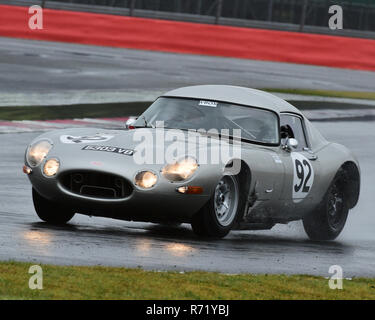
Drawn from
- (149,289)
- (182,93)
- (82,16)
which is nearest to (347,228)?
(182,93)

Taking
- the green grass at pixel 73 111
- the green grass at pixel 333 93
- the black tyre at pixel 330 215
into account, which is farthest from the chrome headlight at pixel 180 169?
the green grass at pixel 333 93

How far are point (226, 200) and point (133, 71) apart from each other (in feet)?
60.3

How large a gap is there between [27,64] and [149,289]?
2088cm

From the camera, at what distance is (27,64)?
90.6 feet

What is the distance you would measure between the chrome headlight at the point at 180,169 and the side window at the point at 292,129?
65.4 inches

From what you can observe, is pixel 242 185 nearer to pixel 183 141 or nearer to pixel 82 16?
pixel 183 141

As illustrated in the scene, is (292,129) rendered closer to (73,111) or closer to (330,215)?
(330,215)

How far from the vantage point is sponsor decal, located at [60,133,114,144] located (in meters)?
10.0

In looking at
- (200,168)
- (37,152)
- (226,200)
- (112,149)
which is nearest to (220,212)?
(226,200)

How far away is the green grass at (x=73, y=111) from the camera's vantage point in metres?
19.8

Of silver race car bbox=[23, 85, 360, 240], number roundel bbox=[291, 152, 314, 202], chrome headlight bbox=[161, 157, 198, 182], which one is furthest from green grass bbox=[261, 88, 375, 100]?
→ chrome headlight bbox=[161, 157, 198, 182]

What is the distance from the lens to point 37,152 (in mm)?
9984

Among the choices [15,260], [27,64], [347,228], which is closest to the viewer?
[15,260]

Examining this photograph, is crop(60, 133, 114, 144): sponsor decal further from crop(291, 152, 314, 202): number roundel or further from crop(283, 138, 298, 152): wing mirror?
crop(291, 152, 314, 202): number roundel
